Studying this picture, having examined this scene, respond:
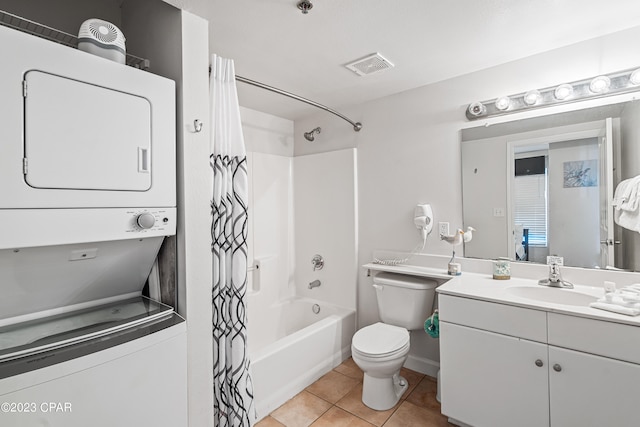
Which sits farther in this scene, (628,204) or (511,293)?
(511,293)

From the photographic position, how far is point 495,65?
210cm

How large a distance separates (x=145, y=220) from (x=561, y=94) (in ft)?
7.82

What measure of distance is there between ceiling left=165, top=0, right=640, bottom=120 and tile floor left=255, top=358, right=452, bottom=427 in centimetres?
232

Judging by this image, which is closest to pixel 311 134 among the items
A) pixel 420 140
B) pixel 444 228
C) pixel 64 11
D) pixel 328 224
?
pixel 328 224

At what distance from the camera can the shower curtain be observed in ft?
5.16

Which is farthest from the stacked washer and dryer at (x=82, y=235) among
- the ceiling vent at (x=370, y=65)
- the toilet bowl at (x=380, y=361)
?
the ceiling vent at (x=370, y=65)

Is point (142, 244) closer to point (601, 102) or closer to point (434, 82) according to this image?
point (434, 82)

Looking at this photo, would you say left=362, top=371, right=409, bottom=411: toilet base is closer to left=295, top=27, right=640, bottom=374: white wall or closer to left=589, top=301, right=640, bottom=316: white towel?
left=295, top=27, right=640, bottom=374: white wall

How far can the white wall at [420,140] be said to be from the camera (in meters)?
1.88

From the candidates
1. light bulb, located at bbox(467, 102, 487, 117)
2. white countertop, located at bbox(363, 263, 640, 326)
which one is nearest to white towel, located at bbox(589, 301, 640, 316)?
white countertop, located at bbox(363, 263, 640, 326)

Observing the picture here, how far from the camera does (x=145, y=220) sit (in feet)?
3.84

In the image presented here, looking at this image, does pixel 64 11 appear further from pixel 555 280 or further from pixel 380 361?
pixel 555 280

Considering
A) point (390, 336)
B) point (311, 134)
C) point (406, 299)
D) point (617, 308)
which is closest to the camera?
point (617, 308)

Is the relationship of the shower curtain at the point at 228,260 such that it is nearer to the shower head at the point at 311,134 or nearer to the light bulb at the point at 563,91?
the shower head at the point at 311,134
